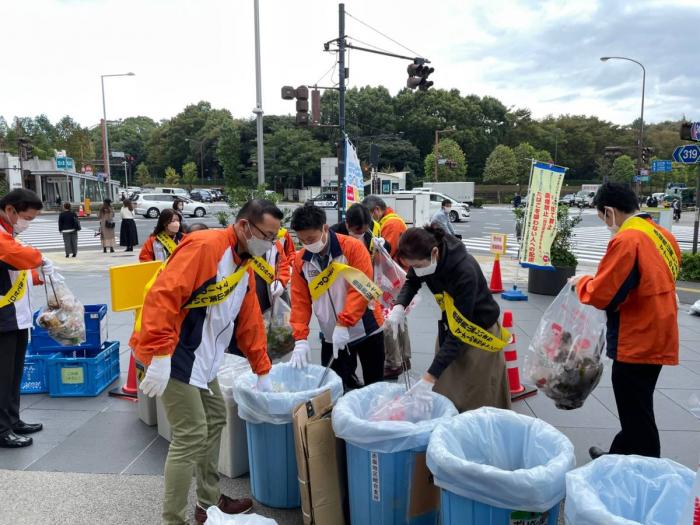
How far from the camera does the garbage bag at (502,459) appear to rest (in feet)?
6.45

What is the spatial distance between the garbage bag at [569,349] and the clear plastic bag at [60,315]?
12.1 feet

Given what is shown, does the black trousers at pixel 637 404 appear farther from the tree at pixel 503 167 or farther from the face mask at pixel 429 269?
the tree at pixel 503 167

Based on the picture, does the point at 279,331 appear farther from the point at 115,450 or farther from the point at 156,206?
the point at 156,206

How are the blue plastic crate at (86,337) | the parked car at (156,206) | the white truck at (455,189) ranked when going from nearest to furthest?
the blue plastic crate at (86,337)
the parked car at (156,206)
the white truck at (455,189)

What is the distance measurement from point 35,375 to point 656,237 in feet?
15.9

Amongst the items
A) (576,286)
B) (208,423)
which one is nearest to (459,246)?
(576,286)

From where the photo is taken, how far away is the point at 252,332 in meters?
2.89

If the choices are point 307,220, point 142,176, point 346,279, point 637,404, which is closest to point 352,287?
point 346,279

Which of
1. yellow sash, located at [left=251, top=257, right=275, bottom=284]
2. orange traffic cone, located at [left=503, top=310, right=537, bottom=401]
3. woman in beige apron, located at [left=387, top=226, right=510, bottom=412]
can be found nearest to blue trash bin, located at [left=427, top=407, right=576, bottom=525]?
woman in beige apron, located at [left=387, top=226, right=510, bottom=412]

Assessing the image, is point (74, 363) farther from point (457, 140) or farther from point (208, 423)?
point (457, 140)

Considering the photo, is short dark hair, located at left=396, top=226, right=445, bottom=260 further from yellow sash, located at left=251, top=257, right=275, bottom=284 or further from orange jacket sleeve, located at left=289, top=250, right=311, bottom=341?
yellow sash, located at left=251, top=257, right=275, bottom=284

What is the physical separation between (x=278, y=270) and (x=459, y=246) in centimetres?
272

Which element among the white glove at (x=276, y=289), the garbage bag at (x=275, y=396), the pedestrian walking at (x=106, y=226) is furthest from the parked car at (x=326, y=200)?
the garbage bag at (x=275, y=396)

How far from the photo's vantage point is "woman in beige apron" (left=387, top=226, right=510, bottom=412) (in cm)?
290
